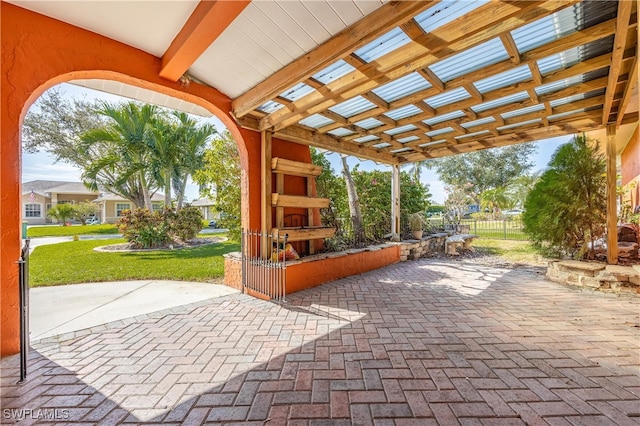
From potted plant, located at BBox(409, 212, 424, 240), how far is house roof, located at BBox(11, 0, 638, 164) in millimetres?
3857

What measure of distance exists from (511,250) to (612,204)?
12.4 feet

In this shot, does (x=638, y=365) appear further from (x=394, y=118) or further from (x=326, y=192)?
(x=326, y=192)

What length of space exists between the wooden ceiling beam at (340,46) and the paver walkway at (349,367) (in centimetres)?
283

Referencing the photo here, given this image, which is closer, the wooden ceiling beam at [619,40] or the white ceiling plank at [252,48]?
the wooden ceiling beam at [619,40]

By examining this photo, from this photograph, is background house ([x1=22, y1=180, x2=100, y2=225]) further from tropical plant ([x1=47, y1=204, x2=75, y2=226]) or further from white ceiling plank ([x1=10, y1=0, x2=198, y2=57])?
white ceiling plank ([x1=10, y1=0, x2=198, y2=57])

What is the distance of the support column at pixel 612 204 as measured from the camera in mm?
4289

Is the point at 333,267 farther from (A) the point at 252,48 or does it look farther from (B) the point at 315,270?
(A) the point at 252,48

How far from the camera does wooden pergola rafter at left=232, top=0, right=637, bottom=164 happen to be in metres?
2.12

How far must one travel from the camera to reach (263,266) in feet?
13.0

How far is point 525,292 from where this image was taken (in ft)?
13.3

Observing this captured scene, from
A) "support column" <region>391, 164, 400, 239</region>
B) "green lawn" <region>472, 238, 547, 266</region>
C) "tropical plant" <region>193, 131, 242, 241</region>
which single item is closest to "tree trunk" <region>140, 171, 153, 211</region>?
"tropical plant" <region>193, 131, 242, 241</region>

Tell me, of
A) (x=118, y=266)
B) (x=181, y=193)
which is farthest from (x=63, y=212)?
(x=118, y=266)

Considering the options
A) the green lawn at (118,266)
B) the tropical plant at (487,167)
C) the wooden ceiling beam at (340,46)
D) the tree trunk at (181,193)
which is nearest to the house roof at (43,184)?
the tree trunk at (181,193)

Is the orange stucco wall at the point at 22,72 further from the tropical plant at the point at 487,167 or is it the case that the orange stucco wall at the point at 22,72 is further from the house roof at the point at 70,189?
the house roof at the point at 70,189
